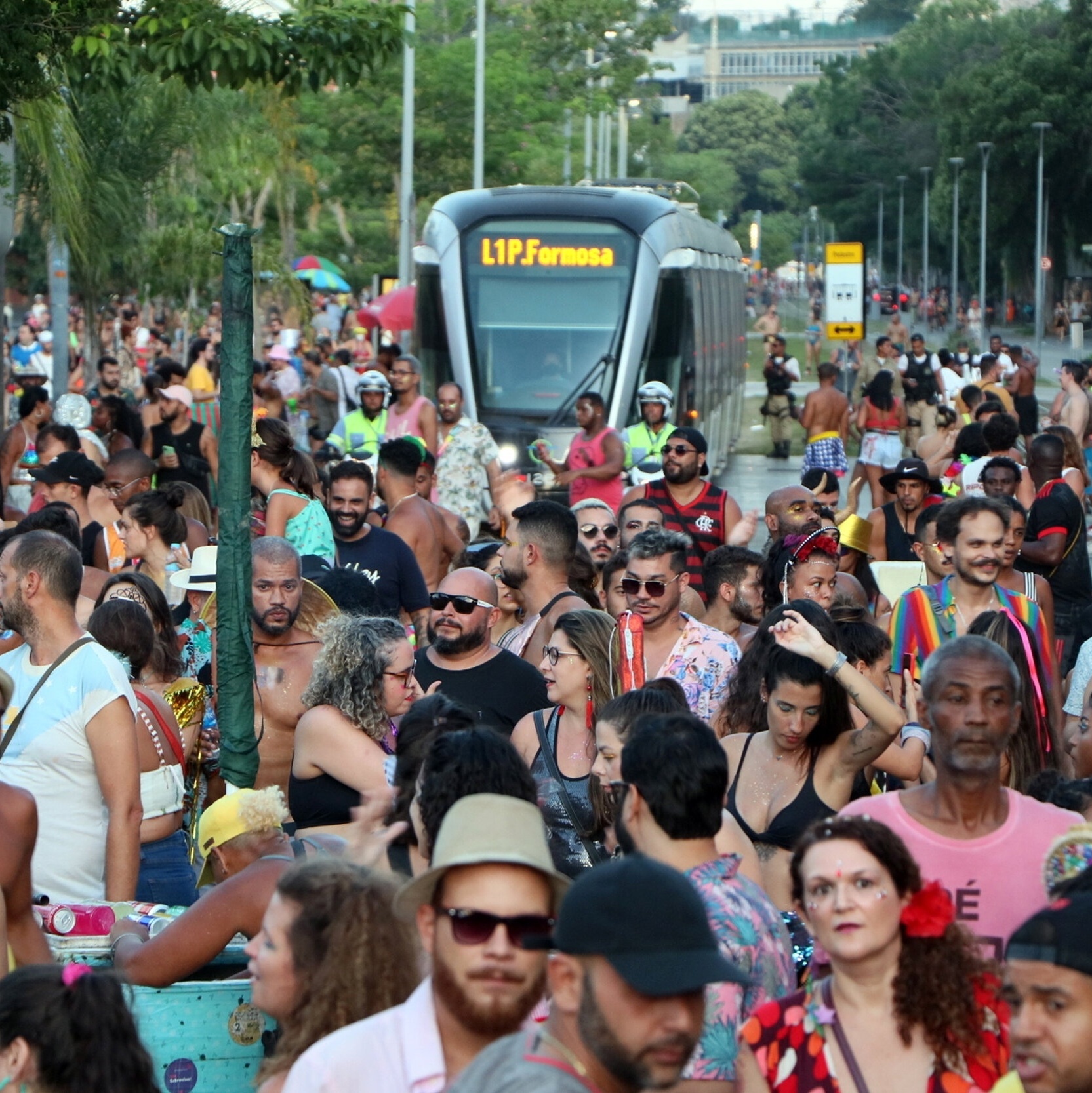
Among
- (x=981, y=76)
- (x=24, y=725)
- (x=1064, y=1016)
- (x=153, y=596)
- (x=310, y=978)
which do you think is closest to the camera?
(x=1064, y=1016)

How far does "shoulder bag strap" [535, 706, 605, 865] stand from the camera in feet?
18.9

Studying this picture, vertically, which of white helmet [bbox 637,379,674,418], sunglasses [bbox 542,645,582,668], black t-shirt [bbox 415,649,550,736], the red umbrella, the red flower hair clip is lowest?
black t-shirt [bbox 415,649,550,736]

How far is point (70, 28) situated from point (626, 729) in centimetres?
585

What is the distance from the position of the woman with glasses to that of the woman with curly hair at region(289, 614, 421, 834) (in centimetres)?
45

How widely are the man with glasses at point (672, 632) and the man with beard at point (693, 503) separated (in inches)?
117

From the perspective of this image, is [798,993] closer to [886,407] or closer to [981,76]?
[886,407]

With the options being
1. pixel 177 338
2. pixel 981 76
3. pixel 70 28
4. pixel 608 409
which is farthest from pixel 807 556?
pixel 981 76

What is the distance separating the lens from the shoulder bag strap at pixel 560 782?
5.77 meters

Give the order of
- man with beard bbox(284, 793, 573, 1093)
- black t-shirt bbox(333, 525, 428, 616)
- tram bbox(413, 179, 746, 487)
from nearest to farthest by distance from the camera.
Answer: man with beard bbox(284, 793, 573, 1093), black t-shirt bbox(333, 525, 428, 616), tram bbox(413, 179, 746, 487)

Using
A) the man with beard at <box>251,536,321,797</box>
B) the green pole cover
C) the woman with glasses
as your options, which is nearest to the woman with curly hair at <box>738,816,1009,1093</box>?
the woman with glasses

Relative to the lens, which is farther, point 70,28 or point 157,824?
point 70,28

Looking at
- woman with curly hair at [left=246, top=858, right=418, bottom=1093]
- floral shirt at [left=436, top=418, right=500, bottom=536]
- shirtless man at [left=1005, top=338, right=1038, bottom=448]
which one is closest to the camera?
woman with curly hair at [left=246, top=858, right=418, bottom=1093]

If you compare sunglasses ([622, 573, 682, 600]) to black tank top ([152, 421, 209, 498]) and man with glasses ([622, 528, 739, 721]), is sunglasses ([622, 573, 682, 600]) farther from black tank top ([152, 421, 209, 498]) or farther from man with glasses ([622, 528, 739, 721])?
black tank top ([152, 421, 209, 498])

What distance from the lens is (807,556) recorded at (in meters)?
7.71
